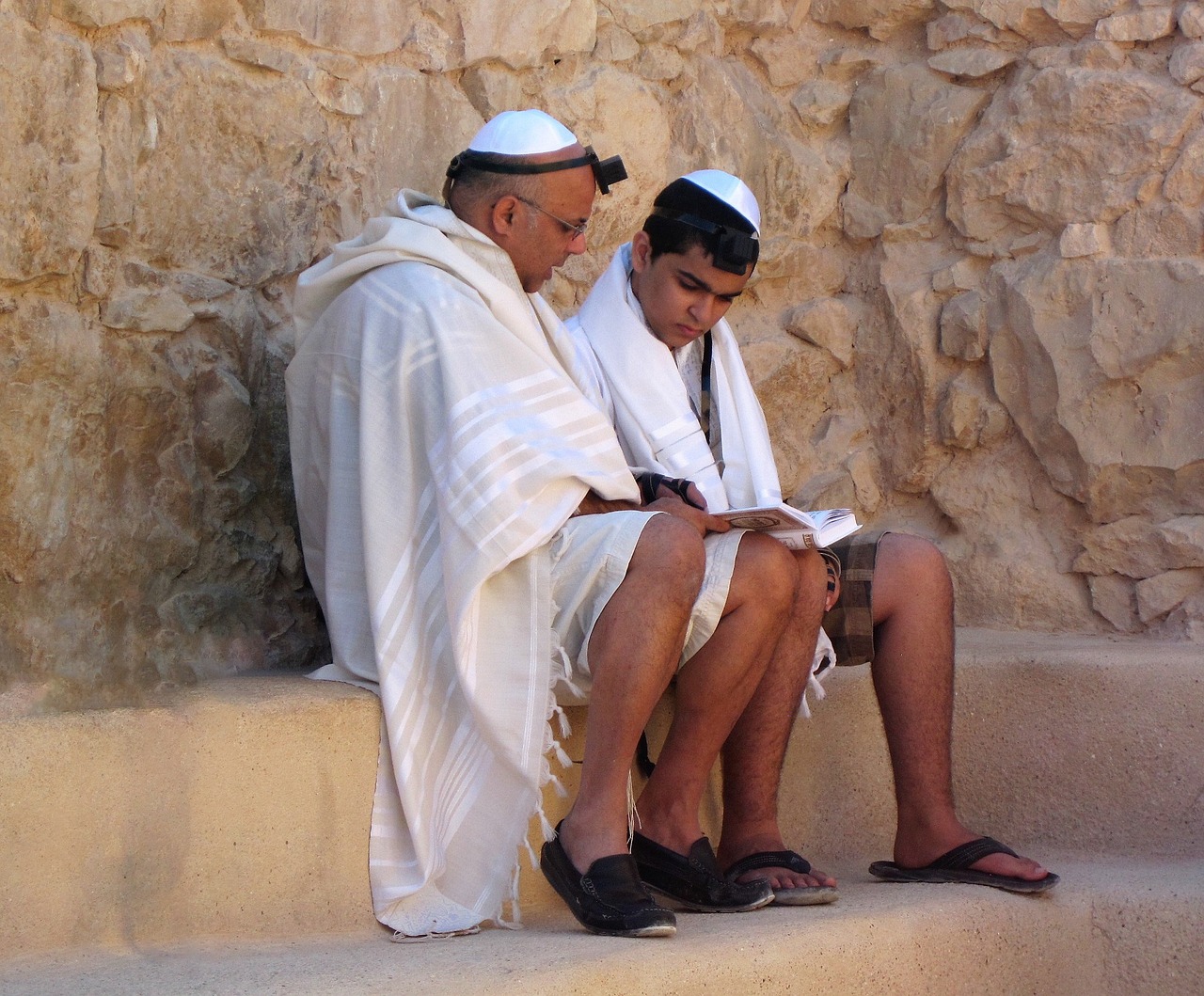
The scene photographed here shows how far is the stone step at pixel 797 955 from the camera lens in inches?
84.2

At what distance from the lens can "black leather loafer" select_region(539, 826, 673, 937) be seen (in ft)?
7.64

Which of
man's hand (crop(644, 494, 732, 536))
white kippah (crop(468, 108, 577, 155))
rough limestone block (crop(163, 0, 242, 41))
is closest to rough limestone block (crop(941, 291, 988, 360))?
white kippah (crop(468, 108, 577, 155))

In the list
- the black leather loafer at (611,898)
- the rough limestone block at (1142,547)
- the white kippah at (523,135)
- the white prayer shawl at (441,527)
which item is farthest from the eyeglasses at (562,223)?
the rough limestone block at (1142,547)

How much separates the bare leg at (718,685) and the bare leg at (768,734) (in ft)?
0.29

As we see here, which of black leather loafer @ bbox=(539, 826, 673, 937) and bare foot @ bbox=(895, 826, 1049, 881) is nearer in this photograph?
black leather loafer @ bbox=(539, 826, 673, 937)

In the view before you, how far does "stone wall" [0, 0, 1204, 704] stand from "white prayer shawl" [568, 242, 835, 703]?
0.67m

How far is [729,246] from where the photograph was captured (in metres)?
3.20

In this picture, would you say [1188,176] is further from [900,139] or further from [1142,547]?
[1142,547]

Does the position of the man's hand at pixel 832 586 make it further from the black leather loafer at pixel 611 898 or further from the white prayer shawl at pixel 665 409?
the black leather loafer at pixel 611 898

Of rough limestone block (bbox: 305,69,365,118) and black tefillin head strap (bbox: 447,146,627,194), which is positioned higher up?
rough limestone block (bbox: 305,69,365,118)

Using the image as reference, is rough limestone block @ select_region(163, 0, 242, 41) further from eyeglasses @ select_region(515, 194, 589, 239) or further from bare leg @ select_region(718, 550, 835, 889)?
bare leg @ select_region(718, 550, 835, 889)

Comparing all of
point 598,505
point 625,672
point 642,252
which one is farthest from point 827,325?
point 625,672

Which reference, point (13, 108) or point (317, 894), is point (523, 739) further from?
point (13, 108)

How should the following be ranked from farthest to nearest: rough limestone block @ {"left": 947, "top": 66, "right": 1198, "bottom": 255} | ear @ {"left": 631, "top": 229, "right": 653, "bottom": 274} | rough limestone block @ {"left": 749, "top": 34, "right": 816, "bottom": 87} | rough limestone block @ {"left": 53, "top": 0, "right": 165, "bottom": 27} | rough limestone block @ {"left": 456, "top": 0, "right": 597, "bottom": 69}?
rough limestone block @ {"left": 749, "top": 34, "right": 816, "bottom": 87}
rough limestone block @ {"left": 947, "top": 66, "right": 1198, "bottom": 255}
rough limestone block @ {"left": 456, "top": 0, "right": 597, "bottom": 69}
ear @ {"left": 631, "top": 229, "right": 653, "bottom": 274}
rough limestone block @ {"left": 53, "top": 0, "right": 165, "bottom": 27}
